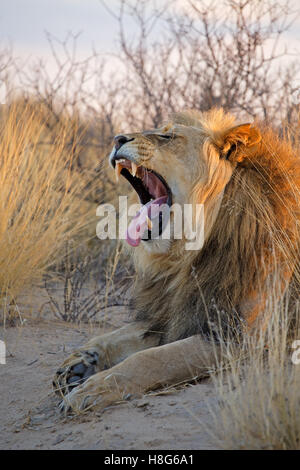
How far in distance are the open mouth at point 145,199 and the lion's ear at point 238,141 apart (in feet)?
1.35

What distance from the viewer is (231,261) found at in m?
3.79

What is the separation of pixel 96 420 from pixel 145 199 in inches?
62.7

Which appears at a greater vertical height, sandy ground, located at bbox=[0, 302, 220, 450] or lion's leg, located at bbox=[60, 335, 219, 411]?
lion's leg, located at bbox=[60, 335, 219, 411]

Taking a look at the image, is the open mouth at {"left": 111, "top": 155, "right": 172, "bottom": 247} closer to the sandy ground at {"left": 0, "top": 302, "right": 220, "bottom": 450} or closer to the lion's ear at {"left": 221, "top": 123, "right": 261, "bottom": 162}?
the lion's ear at {"left": 221, "top": 123, "right": 261, "bottom": 162}

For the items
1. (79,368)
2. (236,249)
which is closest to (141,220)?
(236,249)

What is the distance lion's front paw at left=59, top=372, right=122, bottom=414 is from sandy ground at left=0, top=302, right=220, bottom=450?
46 mm

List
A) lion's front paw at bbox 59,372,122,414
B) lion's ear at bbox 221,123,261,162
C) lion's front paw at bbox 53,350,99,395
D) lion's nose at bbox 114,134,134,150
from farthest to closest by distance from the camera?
lion's nose at bbox 114,134,134,150 < lion's ear at bbox 221,123,261,162 < lion's front paw at bbox 53,350,99,395 < lion's front paw at bbox 59,372,122,414

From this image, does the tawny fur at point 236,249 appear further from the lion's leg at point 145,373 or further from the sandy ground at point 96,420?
the sandy ground at point 96,420

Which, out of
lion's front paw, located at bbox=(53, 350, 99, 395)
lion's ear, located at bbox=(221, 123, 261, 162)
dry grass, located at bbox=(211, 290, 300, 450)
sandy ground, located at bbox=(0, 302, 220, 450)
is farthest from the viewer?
lion's ear, located at bbox=(221, 123, 261, 162)

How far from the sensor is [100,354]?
397 cm

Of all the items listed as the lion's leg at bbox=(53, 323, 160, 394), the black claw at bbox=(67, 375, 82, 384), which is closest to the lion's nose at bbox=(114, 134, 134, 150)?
the lion's leg at bbox=(53, 323, 160, 394)

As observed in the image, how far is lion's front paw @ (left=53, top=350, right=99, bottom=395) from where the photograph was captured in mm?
3664

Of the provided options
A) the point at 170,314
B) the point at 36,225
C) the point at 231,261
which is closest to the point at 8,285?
the point at 36,225

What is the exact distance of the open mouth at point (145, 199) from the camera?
402 centimetres
